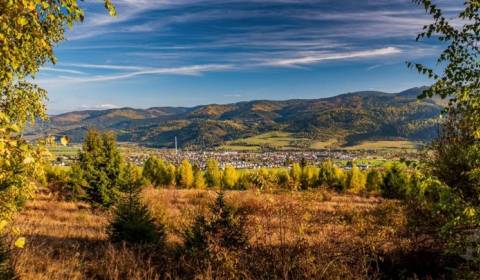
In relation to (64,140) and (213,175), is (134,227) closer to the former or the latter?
(64,140)

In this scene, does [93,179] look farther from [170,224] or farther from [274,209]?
[274,209]

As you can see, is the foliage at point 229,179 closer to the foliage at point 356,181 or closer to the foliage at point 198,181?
the foliage at point 198,181

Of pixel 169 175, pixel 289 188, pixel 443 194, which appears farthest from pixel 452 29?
pixel 169 175

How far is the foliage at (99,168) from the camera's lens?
2859 centimetres

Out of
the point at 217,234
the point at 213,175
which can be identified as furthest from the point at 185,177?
the point at 217,234

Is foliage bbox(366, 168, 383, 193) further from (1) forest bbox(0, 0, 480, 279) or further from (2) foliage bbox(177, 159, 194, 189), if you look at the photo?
(1) forest bbox(0, 0, 480, 279)

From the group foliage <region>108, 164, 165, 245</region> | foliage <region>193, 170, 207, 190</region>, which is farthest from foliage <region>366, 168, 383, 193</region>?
foliage <region>108, 164, 165, 245</region>

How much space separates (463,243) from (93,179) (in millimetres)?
26592

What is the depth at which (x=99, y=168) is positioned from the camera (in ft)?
96.4

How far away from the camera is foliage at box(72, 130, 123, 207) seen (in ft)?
93.8

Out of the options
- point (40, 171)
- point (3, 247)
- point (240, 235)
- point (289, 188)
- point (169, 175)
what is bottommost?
point (169, 175)

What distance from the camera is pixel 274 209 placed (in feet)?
27.8

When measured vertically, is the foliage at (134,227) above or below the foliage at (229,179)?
above

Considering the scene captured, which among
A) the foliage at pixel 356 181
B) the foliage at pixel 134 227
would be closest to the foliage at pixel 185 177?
the foliage at pixel 356 181
